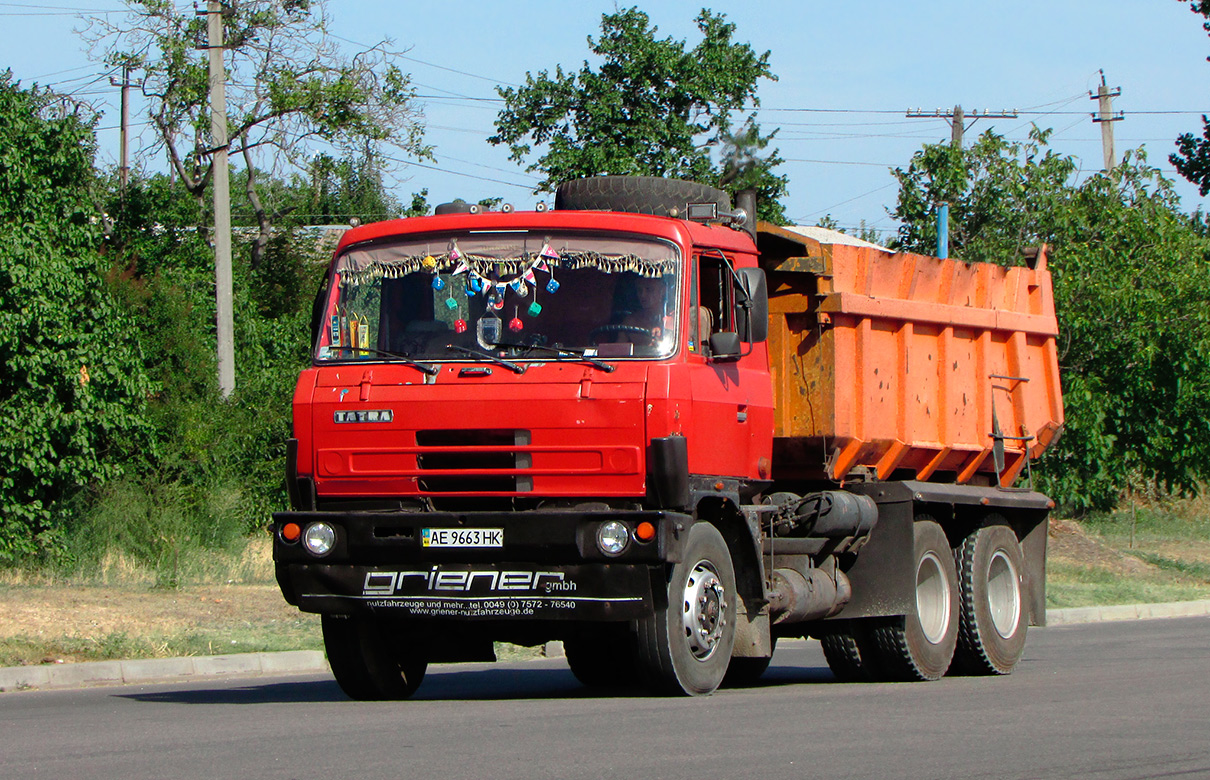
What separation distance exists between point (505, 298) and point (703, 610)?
2.18 meters

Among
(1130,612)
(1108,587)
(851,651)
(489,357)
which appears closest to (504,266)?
(489,357)

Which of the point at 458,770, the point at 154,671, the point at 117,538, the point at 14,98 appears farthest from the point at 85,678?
the point at 14,98

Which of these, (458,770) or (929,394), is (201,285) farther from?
(458,770)

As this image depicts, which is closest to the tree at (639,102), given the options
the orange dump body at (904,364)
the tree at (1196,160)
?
A: the tree at (1196,160)

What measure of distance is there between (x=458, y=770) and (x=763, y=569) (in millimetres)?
3894

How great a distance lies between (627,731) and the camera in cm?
807

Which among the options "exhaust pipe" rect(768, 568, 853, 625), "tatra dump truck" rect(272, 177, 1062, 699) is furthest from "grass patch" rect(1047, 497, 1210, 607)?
"tatra dump truck" rect(272, 177, 1062, 699)

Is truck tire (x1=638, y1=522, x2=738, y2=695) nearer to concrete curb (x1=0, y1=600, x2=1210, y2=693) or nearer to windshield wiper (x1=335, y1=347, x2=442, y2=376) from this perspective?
windshield wiper (x1=335, y1=347, x2=442, y2=376)

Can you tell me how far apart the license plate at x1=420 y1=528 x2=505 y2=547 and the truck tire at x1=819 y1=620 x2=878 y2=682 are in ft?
12.4

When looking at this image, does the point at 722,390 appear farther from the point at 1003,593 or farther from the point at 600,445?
the point at 1003,593

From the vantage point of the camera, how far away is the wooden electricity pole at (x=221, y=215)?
25.5 metres

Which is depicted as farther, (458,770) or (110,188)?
(110,188)

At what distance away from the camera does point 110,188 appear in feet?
114

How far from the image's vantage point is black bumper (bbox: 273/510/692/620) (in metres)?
9.23
